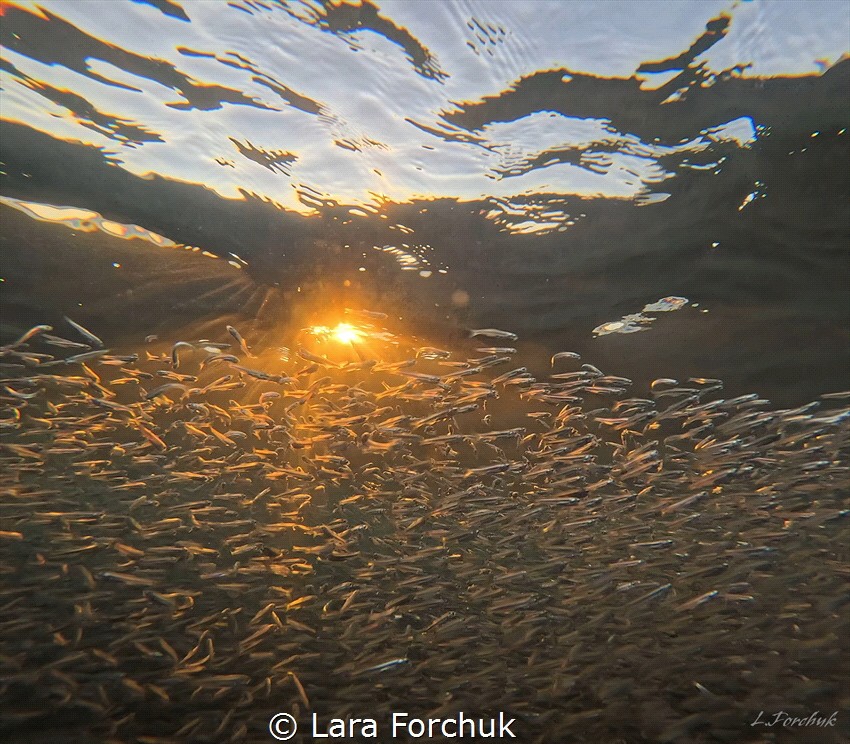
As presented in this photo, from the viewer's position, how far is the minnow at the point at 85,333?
9726 millimetres

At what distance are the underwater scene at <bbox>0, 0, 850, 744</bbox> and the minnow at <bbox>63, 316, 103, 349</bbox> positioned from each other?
0.08 m

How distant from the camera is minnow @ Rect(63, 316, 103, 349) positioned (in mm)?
9726

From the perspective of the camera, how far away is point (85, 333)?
984cm

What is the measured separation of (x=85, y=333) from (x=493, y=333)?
29.5ft

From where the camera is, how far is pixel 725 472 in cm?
711

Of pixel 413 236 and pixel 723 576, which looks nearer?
pixel 413 236

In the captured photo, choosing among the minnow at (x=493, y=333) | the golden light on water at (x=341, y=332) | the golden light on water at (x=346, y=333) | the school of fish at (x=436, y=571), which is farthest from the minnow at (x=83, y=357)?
the minnow at (x=493, y=333)

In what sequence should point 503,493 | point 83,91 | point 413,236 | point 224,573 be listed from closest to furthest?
1. point 83,91
2. point 224,573
3. point 413,236
4. point 503,493

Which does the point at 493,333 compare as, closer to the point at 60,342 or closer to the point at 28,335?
the point at 28,335

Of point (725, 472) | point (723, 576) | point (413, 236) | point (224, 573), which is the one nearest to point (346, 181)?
point (413, 236)

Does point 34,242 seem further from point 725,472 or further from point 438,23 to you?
point 725,472

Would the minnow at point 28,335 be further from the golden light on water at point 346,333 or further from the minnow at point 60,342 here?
the golden light on water at point 346,333

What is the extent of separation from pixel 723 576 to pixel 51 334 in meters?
15.3

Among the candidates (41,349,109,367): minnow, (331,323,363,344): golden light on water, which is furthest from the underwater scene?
(41,349,109,367): minnow
